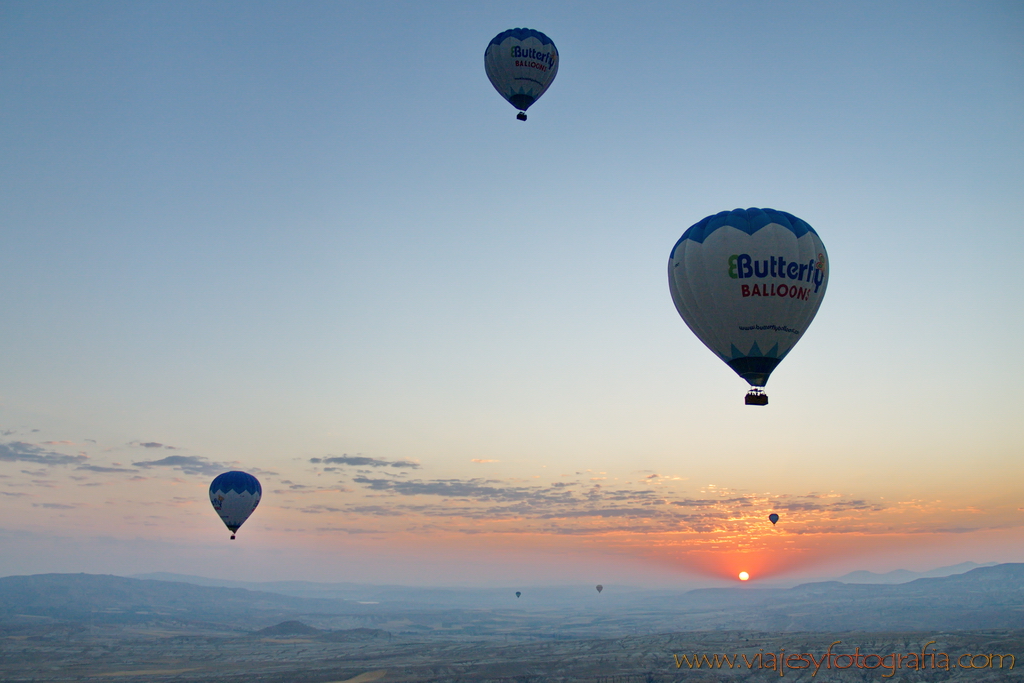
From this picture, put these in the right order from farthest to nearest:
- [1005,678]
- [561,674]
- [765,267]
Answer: [561,674], [1005,678], [765,267]

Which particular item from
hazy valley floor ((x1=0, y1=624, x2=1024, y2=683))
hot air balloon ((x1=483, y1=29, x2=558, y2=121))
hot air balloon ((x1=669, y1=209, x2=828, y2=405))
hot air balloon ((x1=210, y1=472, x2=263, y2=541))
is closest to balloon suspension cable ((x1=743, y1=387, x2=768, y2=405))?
hot air balloon ((x1=669, y1=209, x2=828, y2=405))

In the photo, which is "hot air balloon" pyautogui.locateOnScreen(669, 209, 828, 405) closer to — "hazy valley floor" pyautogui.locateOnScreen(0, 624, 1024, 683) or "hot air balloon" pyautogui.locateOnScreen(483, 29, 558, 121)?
"hot air balloon" pyautogui.locateOnScreen(483, 29, 558, 121)

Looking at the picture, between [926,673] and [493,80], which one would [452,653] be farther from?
[493,80]

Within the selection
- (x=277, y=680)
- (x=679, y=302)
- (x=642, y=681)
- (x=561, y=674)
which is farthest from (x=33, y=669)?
(x=679, y=302)

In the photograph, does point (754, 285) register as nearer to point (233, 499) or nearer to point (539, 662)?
point (233, 499)

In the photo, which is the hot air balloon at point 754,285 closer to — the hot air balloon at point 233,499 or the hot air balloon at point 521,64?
the hot air balloon at point 521,64

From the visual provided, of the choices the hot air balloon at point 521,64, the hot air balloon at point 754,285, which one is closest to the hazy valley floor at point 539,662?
the hot air balloon at point 754,285
